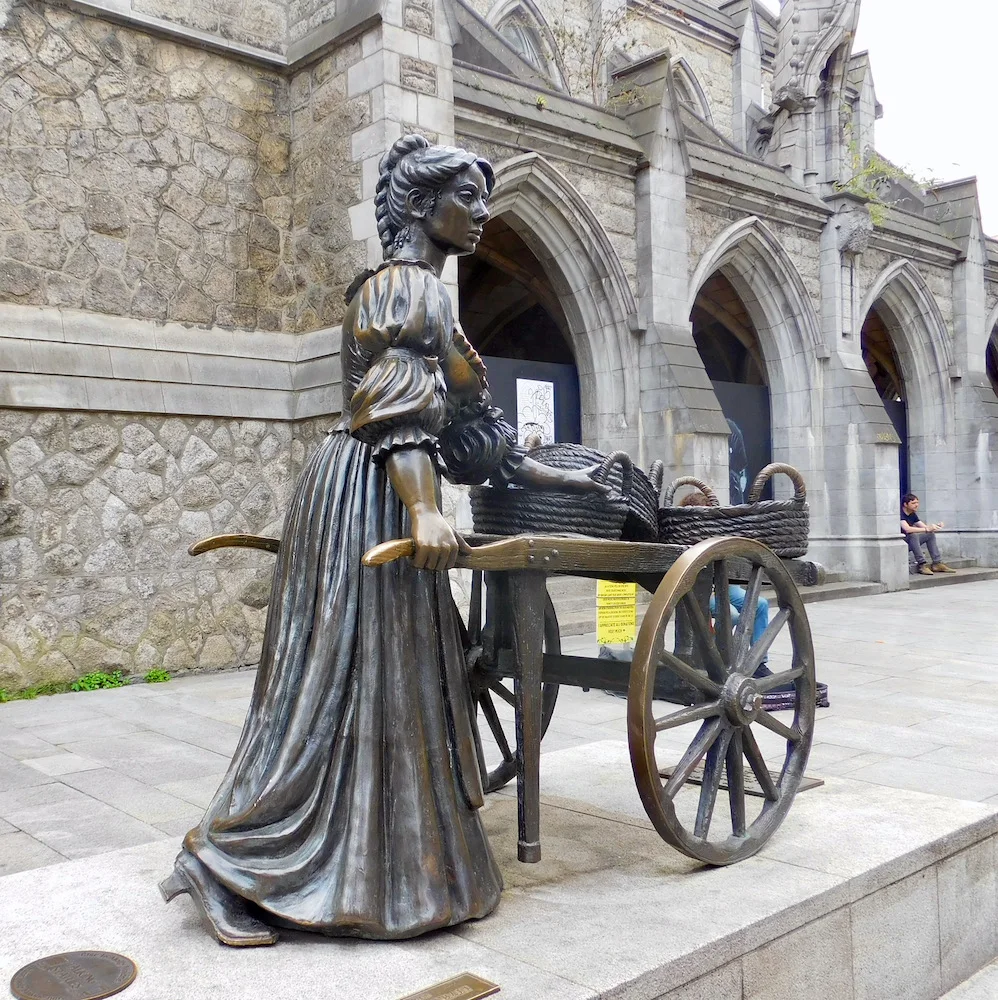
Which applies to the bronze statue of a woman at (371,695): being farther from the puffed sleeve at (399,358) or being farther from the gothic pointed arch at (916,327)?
the gothic pointed arch at (916,327)

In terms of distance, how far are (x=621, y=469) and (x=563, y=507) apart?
21 centimetres

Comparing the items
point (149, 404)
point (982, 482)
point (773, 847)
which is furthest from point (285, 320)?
point (982, 482)

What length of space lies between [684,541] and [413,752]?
111 centimetres

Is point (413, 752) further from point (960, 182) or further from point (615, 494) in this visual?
point (960, 182)

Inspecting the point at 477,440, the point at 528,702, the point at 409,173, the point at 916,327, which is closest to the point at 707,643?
the point at 528,702

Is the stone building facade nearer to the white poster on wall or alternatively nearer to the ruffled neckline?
the white poster on wall

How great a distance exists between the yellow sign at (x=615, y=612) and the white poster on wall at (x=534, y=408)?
4.62 metres

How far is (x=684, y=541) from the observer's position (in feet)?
9.53

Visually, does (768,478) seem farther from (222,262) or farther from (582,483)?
(222,262)

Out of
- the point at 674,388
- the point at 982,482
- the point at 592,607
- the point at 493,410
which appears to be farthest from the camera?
the point at 982,482

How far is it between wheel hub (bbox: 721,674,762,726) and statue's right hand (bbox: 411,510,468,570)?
1020 millimetres

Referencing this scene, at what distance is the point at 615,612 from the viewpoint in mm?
5750

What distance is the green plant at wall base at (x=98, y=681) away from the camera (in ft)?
20.0

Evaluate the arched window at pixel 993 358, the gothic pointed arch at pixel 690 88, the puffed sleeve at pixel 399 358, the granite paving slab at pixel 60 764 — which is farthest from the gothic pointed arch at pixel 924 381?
the puffed sleeve at pixel 399 358
